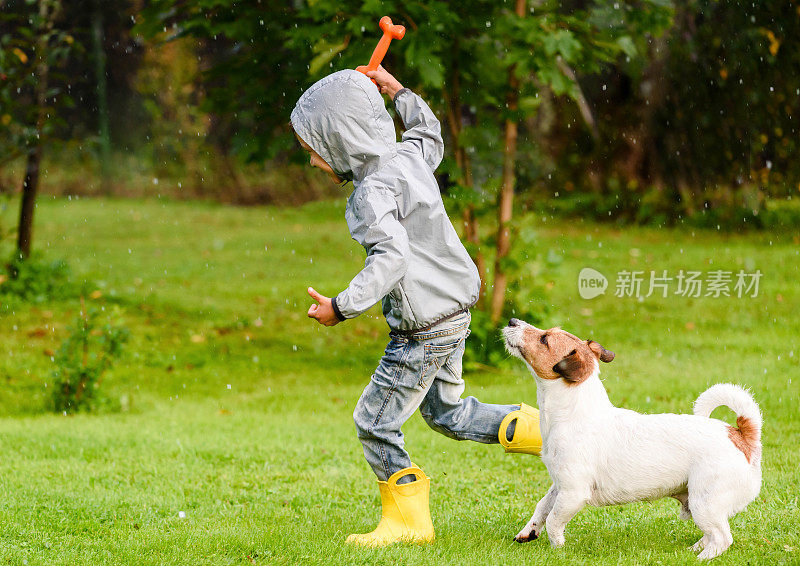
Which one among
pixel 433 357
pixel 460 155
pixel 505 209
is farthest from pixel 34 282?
pixel 433 357

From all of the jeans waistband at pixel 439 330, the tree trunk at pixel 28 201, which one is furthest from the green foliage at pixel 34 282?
the jeans waistband at pixel 439 330

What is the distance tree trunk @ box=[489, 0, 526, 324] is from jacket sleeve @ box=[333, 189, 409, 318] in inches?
173

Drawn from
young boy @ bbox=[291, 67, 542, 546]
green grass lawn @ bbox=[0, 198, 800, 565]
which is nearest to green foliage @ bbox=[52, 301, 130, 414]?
green grass lawn @ bbox=[0, 198, 800, 565]

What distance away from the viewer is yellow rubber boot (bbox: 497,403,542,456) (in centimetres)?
409

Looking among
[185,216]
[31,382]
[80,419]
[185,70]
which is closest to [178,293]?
[31,382]

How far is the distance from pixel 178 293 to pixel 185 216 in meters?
7.35

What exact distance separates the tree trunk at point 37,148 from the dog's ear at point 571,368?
810 centimetres

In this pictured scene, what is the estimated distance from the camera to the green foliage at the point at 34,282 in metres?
10.4

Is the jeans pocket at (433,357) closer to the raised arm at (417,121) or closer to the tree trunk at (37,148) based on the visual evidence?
the raised arm at (417,121)

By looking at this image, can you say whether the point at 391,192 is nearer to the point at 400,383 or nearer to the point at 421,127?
the point at 421,127

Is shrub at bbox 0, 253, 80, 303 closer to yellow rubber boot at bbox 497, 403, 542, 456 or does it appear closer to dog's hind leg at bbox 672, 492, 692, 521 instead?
yellow rubber boot at bbox 497, 403, 542, 456

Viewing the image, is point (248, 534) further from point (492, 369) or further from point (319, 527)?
point (492, 369)

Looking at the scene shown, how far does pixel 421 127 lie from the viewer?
4.25 meters

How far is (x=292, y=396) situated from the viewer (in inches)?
305
